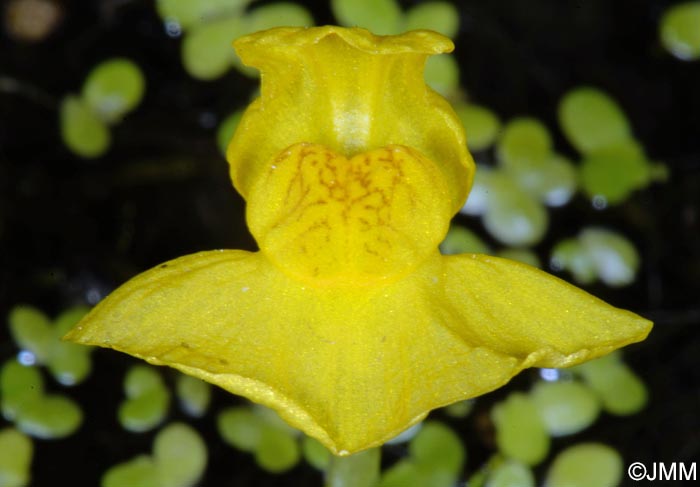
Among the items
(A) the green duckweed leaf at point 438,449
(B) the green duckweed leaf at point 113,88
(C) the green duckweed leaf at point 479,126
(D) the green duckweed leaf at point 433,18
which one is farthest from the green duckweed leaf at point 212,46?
(A) the green duckweed leaf at point 438,449

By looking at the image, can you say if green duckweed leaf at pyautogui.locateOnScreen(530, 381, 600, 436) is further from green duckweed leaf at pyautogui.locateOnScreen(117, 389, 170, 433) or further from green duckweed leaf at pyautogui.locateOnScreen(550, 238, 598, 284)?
green duckweed leaf at pyautogui.locateOnScreen(117, 389, 170, 433)

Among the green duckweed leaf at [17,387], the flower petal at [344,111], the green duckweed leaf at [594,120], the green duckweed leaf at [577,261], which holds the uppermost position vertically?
the flower petal at [344,111]

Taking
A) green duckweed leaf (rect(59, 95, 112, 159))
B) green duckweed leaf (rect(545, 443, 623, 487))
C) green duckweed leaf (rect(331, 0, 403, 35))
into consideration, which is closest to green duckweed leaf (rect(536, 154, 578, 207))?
green duckweed leaf (rect(331, 0, 403, 35))

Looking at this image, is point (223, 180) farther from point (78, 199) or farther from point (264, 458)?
point (264, 458)

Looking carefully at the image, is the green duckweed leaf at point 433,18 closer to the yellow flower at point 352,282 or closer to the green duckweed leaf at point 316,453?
the yellow flower at point 352,282

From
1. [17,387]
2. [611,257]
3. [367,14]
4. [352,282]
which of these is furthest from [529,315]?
[17,387]

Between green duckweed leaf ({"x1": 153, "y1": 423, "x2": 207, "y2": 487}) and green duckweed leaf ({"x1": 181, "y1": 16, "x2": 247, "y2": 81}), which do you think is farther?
green duckweed leaf ({"x1": 181, "y1": 16, "x2": 247, "y2": 81})
